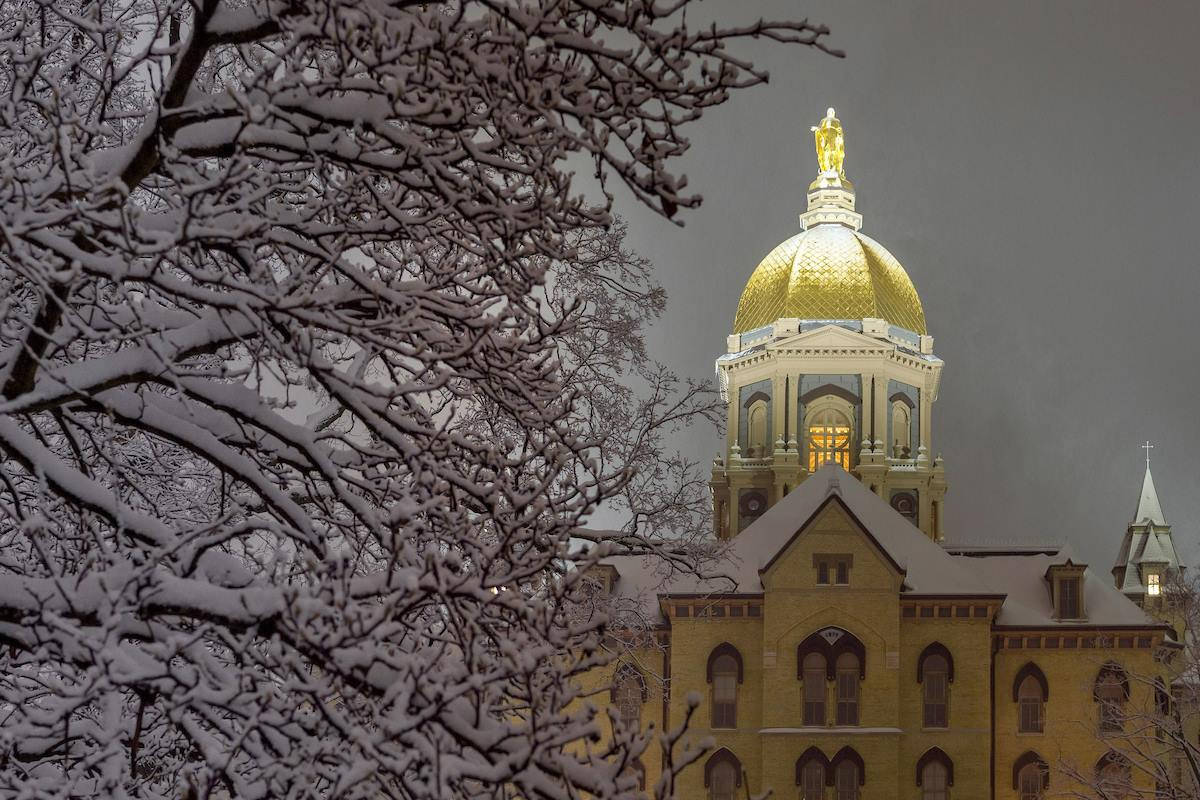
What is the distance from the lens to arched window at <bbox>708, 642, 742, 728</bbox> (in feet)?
161

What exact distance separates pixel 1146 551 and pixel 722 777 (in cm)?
4227

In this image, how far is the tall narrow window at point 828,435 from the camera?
75.1 metres

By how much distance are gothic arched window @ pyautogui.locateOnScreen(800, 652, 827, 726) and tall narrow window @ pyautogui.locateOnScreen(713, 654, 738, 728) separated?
1930 mm

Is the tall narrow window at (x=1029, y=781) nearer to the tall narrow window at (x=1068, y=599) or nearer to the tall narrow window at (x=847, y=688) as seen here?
the tall narrow window at (x=1068, y=599)

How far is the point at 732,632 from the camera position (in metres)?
49.3

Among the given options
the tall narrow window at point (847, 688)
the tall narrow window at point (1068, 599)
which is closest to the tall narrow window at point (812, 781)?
the tall narrow window at point (847, 688)

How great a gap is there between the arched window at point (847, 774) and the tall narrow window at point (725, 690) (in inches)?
120

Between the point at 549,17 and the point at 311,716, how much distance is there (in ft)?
10.2

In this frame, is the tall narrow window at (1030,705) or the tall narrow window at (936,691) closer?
the tall narrow window at (936,691)

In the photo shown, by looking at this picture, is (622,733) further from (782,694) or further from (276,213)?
(782,694)

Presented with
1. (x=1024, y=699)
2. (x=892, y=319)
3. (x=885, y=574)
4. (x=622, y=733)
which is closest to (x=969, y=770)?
(x=1024, y=699)

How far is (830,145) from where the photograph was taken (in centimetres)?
8575

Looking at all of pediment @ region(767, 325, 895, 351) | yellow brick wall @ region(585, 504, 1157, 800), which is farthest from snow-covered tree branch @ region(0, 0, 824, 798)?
pediment @ region(767, 325, 895, 351)

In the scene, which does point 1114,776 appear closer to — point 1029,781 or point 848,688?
point 1029,781
